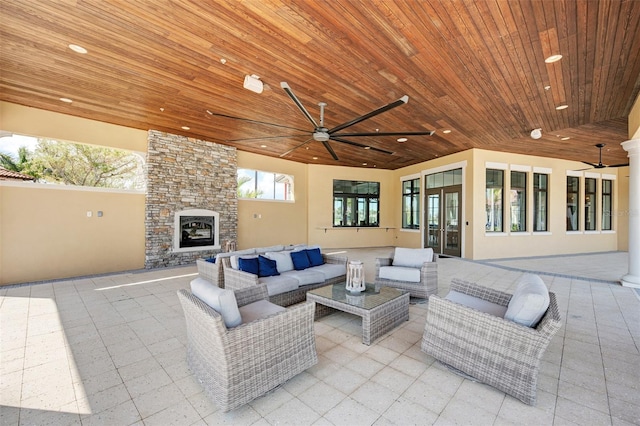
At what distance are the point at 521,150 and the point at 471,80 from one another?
18.8 ft

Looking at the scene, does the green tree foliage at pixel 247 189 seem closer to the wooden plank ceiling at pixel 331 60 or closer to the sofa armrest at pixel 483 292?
the wooden plank ceiling at pixel 331 60

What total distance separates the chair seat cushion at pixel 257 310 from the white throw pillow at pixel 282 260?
1517mm

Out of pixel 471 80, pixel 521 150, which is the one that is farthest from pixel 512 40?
pixel 521 150

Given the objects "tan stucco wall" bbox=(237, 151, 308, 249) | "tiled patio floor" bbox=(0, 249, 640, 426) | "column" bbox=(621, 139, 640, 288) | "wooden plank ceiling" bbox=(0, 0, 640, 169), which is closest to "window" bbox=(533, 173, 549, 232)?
"wooden plank ceiling" bbox=(0, 0, 640, 169)

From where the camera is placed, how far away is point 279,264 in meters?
4.51

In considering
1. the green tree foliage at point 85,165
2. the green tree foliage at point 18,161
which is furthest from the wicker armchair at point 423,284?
the green tree foliage at point 18,161

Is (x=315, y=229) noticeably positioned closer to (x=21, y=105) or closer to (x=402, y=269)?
(x=402, y=269)

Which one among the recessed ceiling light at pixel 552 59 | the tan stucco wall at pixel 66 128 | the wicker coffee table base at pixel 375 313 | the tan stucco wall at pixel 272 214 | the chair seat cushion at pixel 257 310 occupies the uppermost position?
the recessed ceiling light at pixel 552 59

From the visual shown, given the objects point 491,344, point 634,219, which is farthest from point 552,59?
point 634,219

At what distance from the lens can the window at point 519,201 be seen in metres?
8.71

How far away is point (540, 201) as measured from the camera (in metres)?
9.19

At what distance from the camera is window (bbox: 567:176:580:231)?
9781 millimetres

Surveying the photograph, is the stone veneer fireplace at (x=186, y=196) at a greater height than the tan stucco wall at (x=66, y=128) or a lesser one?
lesser

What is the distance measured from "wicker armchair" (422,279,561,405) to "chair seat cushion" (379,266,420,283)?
5.97 ft
